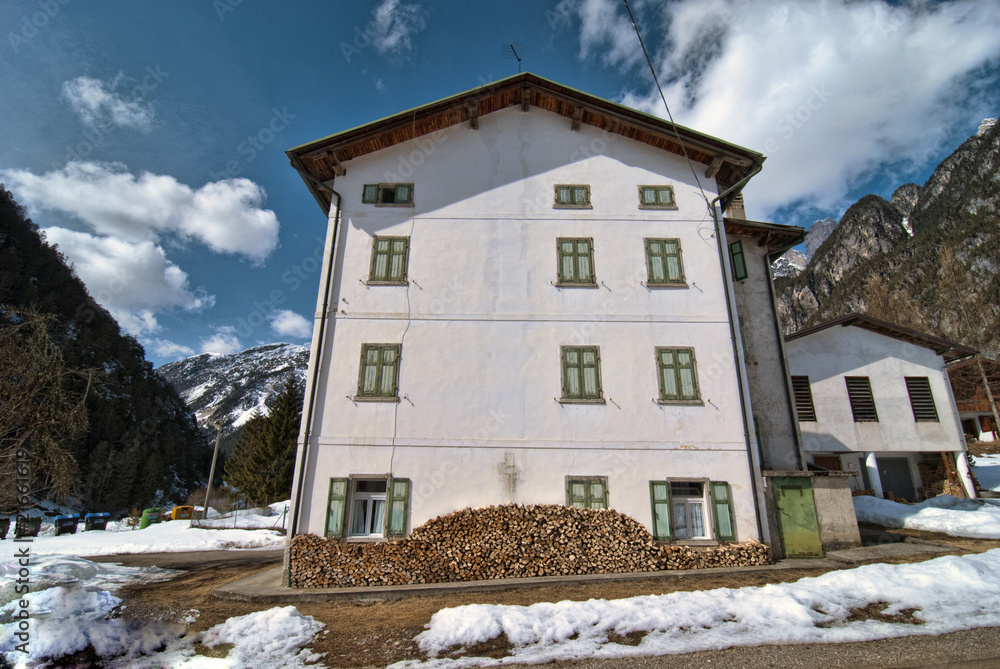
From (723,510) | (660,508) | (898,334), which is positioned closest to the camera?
(660,508)

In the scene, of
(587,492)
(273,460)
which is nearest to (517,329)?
(587,492)

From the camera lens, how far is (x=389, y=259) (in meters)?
13.8

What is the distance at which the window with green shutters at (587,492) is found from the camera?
1184 centimetres

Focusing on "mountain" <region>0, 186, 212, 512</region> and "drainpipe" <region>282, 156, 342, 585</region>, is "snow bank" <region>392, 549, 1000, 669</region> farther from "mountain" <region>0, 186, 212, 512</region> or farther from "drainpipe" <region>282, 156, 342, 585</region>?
"mountain" <region>0, 186, 212, 512</region>

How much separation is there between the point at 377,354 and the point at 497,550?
581 centimetres

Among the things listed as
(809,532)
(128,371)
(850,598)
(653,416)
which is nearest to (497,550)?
(653,416)

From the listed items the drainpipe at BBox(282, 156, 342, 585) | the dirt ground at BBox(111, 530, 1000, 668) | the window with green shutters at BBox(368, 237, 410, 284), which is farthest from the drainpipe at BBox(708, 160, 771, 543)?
the drainpipe at BBox(282, 156, 342, 585)

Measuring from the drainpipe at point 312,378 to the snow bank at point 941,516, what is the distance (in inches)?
721

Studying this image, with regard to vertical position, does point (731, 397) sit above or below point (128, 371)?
below

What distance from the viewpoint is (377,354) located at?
12.9 meters

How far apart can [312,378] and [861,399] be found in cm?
2211

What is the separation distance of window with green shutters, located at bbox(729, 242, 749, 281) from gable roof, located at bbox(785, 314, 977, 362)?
21.9 ft

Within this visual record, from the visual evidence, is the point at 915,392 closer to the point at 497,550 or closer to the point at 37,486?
the point at 497,550

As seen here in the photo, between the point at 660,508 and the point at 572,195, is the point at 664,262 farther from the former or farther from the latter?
the point at 660,508
